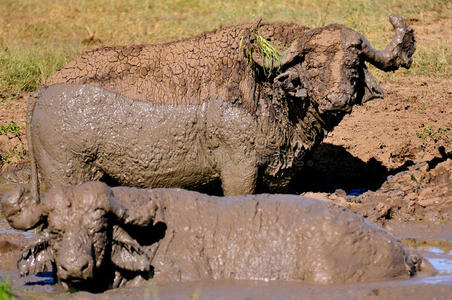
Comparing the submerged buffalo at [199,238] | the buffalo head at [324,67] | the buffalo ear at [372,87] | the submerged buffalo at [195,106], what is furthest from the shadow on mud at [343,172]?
the submerged buffalo at [199,238]

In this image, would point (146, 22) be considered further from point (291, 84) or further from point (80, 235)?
point (80, 235)

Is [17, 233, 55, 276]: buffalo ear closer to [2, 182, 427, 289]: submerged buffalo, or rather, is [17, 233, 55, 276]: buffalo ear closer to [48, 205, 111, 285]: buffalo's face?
[2, 182, 427, 289]: submerged buffalo

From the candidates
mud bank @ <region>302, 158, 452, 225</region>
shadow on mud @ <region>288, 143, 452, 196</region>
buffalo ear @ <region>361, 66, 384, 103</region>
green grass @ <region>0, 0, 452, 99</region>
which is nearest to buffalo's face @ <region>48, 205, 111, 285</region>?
mud bank @ <region>302, 158, 452, 225</region>

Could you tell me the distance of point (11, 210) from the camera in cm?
606

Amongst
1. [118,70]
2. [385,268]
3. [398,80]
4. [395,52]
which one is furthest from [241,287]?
[398,80]

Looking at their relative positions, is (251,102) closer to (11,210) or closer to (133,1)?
(11,210)

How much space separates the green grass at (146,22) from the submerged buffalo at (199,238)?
675 cm

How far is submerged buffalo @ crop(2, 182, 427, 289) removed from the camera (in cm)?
595

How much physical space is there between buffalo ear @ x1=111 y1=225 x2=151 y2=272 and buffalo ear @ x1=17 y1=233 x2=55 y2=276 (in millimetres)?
475

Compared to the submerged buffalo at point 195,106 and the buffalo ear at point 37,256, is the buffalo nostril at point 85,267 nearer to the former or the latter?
the buffalo ear at point 37,256

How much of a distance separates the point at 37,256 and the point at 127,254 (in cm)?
67

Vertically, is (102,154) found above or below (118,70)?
below

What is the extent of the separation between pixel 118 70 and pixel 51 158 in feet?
3.50

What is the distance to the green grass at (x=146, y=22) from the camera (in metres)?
13.3
